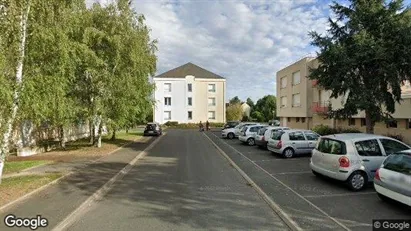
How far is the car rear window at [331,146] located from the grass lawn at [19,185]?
8369 mm

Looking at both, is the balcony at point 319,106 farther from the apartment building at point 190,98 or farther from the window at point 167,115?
the window at point 167,115

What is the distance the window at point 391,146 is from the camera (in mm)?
10386

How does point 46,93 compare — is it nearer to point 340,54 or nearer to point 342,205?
point 342,205

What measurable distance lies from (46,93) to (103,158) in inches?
262

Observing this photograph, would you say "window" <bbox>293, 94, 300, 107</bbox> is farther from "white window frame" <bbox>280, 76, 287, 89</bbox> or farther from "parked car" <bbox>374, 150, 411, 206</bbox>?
"parked car" <bbox>374, 150, 411, 206</bbox>

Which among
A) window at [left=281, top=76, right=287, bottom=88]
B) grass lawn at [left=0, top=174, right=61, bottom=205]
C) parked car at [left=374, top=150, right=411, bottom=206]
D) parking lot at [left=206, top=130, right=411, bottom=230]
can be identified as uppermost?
window at [left=281, top=76, right=287, bottom=88]

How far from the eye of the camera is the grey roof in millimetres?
75188

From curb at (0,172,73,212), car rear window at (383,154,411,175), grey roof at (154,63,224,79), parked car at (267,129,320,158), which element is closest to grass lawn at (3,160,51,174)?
curb at (0,172,73,212)

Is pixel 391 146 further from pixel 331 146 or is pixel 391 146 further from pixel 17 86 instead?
pixel 17 86

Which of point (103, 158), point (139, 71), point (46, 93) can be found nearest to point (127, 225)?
point (46, 93)

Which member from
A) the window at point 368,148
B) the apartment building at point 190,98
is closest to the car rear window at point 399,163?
the window at point 368,148

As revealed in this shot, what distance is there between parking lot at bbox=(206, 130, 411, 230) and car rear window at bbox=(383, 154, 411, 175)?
887 mm

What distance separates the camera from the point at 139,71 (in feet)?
73.7

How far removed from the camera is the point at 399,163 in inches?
309
